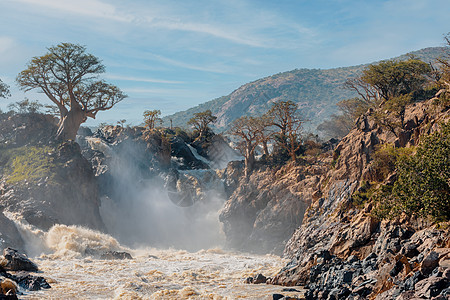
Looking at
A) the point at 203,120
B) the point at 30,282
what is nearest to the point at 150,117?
the point at 203,120

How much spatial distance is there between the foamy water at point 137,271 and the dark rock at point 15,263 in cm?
121

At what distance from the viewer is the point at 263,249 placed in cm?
4484

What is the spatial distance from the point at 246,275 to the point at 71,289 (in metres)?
13.7

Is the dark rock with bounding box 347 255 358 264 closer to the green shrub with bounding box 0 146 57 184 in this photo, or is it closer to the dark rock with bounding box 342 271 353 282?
the dark rock with bounding box 342 271 353 282

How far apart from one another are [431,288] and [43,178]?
43905 mm

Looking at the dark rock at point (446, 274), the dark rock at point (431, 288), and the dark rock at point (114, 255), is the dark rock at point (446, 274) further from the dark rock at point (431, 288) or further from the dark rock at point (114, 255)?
the dark rock at point (114, 255)

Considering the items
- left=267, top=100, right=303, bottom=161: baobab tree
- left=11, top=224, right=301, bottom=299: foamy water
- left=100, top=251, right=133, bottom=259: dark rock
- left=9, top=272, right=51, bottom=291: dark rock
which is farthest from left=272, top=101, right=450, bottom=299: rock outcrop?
left=100, top=251, right=133, bottom=259: dark rock

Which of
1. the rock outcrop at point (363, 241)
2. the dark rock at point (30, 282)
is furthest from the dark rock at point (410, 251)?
the dark rock at point (30, 282)

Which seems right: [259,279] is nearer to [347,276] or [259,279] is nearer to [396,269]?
[347,276]

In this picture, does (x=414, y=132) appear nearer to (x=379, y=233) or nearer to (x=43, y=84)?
(x=379, y=233)

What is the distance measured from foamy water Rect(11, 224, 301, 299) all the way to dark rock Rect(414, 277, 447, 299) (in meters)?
8.51

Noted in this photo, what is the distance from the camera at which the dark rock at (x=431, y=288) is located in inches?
633

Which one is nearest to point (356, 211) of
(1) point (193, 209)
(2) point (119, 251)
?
(2) point (119, 251)

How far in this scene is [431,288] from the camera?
16.2 metres
